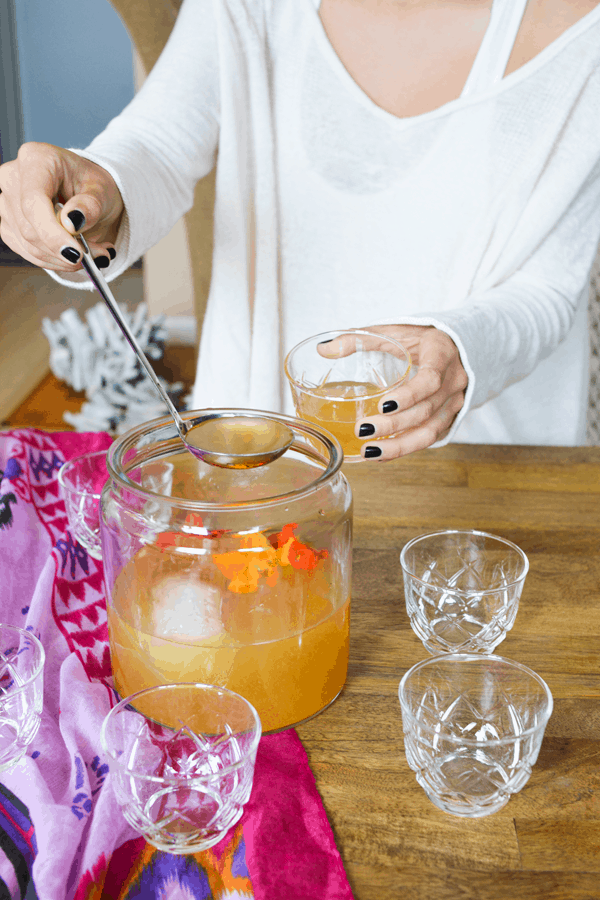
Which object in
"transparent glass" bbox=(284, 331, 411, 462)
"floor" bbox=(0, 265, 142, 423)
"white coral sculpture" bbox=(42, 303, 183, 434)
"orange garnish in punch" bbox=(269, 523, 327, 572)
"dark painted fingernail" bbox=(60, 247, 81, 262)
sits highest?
"dark painted fingernail" bbox=(60, 247, 81, 262)

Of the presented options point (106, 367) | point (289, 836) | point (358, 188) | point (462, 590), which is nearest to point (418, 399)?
point (462, 590)

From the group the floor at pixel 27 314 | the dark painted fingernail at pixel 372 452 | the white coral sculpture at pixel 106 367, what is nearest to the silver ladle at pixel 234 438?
the dark painted fingernail at pixel 372 452

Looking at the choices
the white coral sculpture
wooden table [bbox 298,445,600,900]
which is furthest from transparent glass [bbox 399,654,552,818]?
the white coral sculpture

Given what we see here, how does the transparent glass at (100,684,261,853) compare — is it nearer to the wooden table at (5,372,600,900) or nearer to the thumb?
the wooden table at (5,372,600,900)

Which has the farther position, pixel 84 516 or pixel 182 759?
pixel 84 516

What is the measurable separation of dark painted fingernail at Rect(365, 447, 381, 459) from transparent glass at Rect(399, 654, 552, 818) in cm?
21

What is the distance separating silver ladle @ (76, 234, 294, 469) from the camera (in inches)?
23.1

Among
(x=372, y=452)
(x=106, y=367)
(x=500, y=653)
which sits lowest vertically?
(x=106, y=367)

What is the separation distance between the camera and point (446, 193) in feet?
3.89

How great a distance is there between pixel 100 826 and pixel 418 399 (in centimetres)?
44

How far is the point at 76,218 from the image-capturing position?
2.32 ft

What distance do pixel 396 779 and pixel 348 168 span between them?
974 mm

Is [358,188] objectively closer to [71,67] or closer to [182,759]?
[182,759]

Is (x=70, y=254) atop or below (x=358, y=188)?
atop
